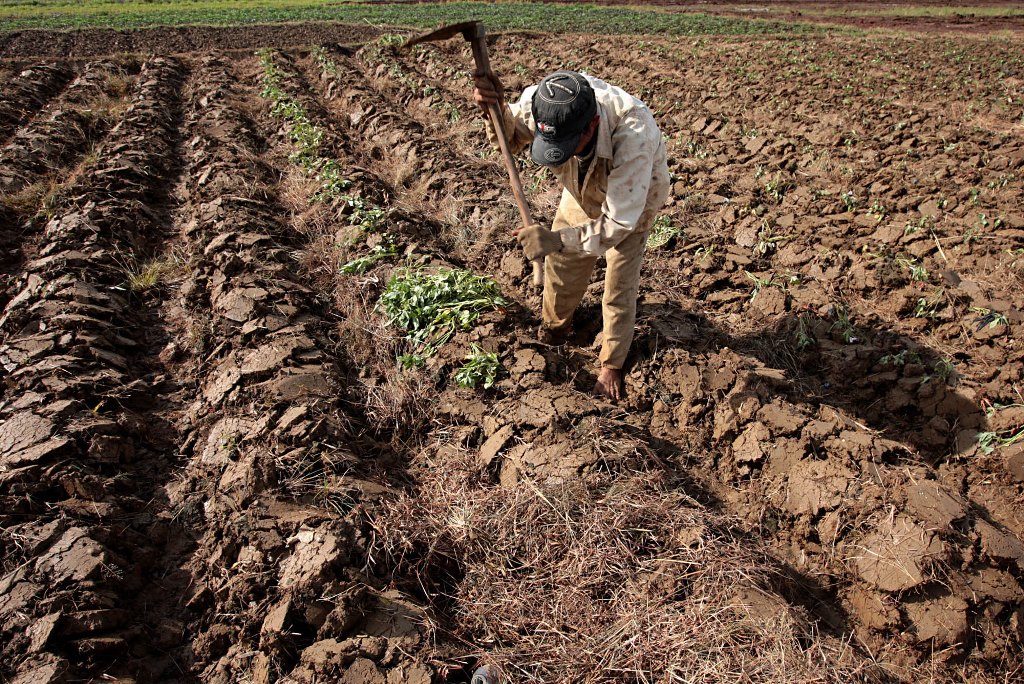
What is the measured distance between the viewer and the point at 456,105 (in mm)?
9500

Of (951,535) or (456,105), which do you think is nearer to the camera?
(951,535)

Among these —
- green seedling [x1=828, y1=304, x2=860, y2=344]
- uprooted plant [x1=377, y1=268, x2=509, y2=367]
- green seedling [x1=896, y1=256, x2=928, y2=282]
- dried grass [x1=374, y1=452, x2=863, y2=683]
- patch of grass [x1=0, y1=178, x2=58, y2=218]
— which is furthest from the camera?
patch of grass [x1=0, y1=178, x2=58, y2=218]

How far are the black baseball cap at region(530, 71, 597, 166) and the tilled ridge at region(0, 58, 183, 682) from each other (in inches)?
112

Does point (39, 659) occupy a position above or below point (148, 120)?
below

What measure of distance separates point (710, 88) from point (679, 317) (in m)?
8.14

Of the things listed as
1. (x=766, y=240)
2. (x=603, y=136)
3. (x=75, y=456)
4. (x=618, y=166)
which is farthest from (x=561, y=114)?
(x=766, y=240)

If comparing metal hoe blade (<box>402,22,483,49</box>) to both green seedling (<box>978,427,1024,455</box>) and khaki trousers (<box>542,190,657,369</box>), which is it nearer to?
khaki trousers (<box>542,190,657,369</box>)

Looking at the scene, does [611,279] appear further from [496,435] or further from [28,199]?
[28,199]

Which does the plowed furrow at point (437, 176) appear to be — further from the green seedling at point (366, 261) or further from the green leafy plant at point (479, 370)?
the green leafy plant at point (479, 370)

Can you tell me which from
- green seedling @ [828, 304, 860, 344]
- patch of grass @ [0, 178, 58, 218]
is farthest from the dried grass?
patch of grass @ [0, 178, 58, 218]

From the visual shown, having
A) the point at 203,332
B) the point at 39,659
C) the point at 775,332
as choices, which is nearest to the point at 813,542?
the point at 775,332

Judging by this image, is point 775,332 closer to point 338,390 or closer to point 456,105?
point 338,390

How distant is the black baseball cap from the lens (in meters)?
2.94

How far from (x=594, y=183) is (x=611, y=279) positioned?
0.63m
